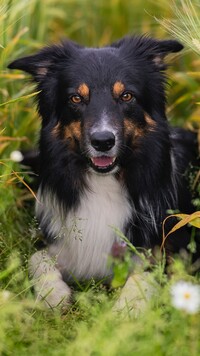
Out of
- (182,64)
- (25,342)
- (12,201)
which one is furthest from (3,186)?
(182,64)

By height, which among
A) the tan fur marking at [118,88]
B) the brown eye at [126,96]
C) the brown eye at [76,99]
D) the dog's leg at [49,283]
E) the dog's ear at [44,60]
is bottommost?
the dog's leg at [49,283]

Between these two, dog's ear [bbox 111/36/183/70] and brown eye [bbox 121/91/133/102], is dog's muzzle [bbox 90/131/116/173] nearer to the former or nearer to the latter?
brown eye [bbox 121/91/133/102]

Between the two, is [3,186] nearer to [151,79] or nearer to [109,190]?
[109,190]

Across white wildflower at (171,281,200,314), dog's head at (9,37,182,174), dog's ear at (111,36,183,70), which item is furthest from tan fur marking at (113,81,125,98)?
white wildflower at (171,281,200,314)

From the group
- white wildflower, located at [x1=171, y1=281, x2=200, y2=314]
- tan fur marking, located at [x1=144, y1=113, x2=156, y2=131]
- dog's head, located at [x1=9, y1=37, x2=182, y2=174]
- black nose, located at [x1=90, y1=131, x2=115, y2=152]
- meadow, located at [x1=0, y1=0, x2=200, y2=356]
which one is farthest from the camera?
tan fur marking, located at [x1=144, y1=113, x2=156, y2=131]

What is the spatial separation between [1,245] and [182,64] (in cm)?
331

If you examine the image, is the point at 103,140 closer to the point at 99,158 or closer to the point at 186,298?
the point at 99,158

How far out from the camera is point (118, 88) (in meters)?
Result: 3.76

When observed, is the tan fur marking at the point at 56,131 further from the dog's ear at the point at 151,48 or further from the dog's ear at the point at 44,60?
the dog's ear at the point at 151,48

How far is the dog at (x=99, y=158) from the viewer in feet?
12.4

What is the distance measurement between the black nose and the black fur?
0.45 ft

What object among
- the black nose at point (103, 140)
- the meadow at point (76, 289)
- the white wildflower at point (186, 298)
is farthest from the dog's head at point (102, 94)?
the white wildflower at point (186, 298)

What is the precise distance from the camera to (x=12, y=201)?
4.37 meters

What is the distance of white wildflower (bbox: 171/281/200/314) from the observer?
255 cm
